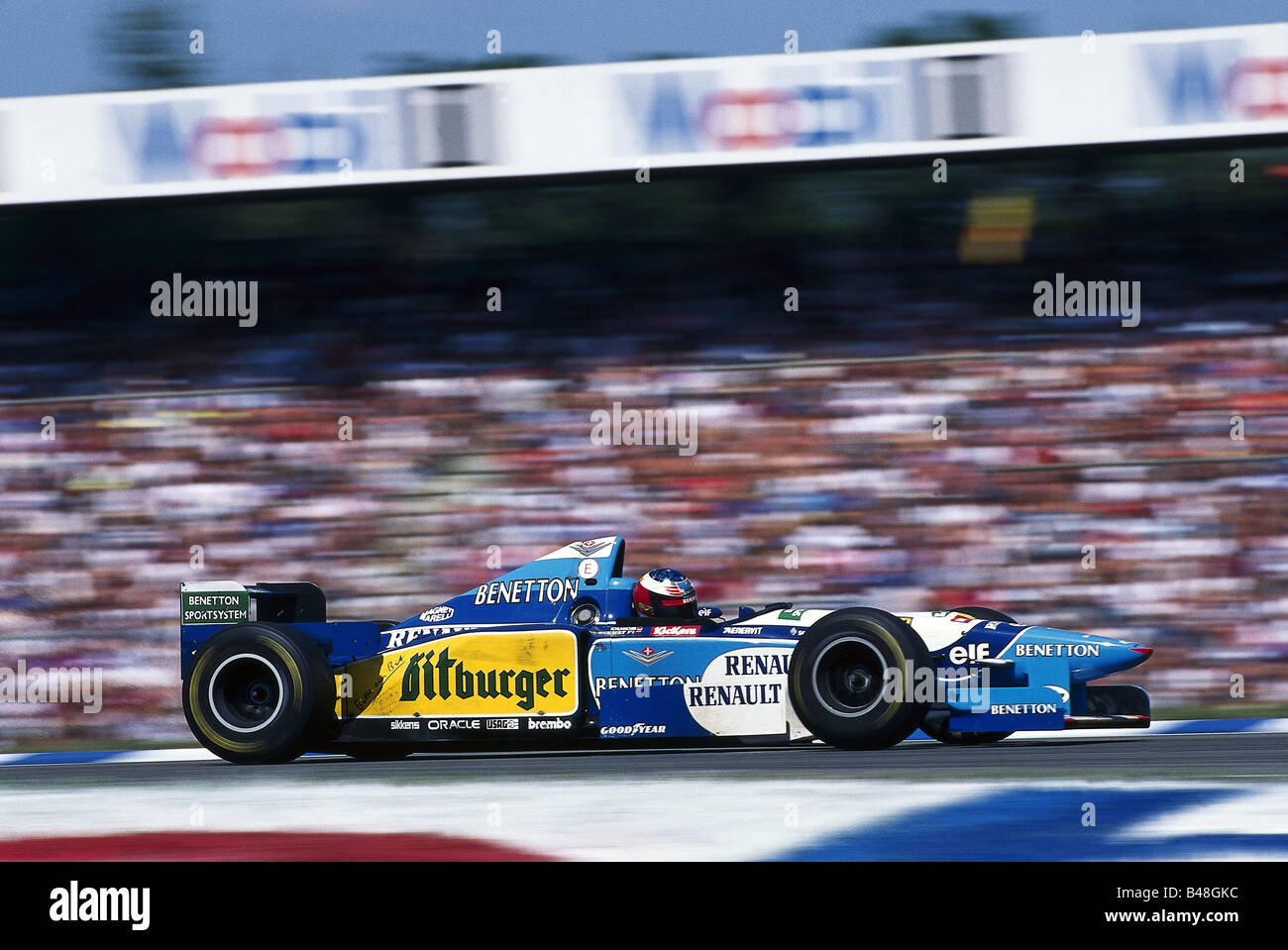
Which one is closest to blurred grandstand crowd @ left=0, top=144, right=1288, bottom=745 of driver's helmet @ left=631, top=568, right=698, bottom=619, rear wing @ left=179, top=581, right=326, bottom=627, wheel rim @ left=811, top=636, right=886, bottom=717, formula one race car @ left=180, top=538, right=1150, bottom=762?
rear wing @ left=179, top=581, right=326, bottom=627

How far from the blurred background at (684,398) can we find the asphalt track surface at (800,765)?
269 cm

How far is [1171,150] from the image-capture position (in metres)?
11.7

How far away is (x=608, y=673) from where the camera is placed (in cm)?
821

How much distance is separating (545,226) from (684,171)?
133 cm

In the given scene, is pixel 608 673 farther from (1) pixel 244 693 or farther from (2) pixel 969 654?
(1) pixel 244 693

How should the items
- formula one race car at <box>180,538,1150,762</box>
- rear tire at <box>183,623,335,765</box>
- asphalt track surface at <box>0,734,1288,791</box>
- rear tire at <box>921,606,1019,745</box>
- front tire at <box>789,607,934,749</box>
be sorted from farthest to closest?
1. rear tire at <box>183,623,335,765</box>
2. rear tire at <box>921,606,1019,745</box>
3. formula one race car at <box>180,538,1150,762</box>
4. front tire at <box>789,607,934,749</box>
5. asphalt track surface at <box>0,734,1288,791</box>

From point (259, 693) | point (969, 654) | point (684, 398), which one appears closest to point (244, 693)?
point (259, 693)

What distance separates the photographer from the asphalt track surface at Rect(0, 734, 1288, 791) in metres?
7.23

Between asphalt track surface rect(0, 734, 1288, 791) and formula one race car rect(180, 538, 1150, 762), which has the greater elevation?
formula one race car rect(180, 538, 1150, 762)

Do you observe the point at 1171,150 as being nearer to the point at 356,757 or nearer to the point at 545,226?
the point at 545,226

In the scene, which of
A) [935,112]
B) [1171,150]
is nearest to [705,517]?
[935,112]

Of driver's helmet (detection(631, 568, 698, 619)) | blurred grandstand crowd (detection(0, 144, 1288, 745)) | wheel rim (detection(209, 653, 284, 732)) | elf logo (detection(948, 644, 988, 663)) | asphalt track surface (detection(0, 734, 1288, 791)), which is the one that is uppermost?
blurred grandstand crowd (detection(0, 144, 1288, 745))

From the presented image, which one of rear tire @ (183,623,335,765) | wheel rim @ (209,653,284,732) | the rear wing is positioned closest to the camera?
rear tire @ (183,623,335,765)

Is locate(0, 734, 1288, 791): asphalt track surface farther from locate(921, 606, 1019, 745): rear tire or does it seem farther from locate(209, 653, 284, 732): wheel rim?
locate(209, 653, 284, 732): wheel rim
